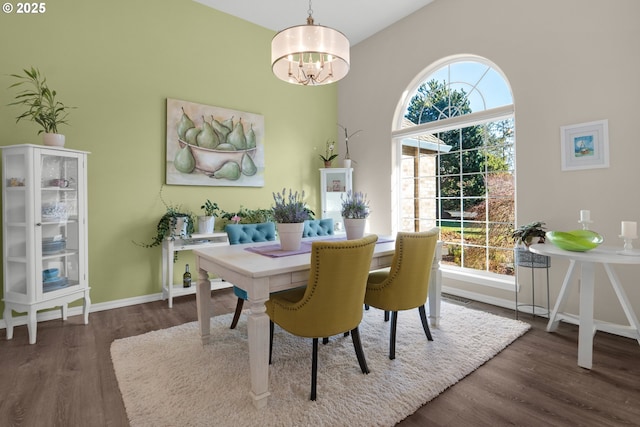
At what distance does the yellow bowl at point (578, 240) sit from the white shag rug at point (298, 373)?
83 cm

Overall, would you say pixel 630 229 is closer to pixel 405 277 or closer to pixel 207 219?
pixel 405 277

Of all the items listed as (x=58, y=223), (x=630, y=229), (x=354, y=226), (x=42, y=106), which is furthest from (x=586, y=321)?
A: (x=42, y=106)

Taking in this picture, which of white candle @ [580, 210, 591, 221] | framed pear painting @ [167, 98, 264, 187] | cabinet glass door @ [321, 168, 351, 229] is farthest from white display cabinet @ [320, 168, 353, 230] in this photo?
white candle @ [580, 210, 591, 221]

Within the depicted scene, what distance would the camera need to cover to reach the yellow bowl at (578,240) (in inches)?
89.0

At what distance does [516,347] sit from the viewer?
2455 mm

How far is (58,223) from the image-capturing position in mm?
2865

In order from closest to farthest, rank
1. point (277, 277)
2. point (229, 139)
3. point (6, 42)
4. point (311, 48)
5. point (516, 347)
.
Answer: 1. point (277, 277)
2. point (311, 48)
3. point (516, 347)
4. point (6, 42)
5. point (229, 139)

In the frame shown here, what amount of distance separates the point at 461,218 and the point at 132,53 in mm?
4169

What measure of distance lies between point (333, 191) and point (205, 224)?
2015mm

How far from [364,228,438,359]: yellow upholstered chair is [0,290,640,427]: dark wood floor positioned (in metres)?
0.58

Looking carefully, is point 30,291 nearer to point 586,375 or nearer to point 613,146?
point 586,375

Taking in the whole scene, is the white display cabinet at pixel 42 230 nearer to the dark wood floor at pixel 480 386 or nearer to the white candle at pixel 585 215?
the dark wood floor at pixel 480 386

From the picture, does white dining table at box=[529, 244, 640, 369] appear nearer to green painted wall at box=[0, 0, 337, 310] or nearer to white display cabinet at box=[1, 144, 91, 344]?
green painted wall at box=[0, 0, 337, 310]

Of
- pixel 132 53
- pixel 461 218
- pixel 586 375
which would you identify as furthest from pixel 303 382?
pixel 132 53
